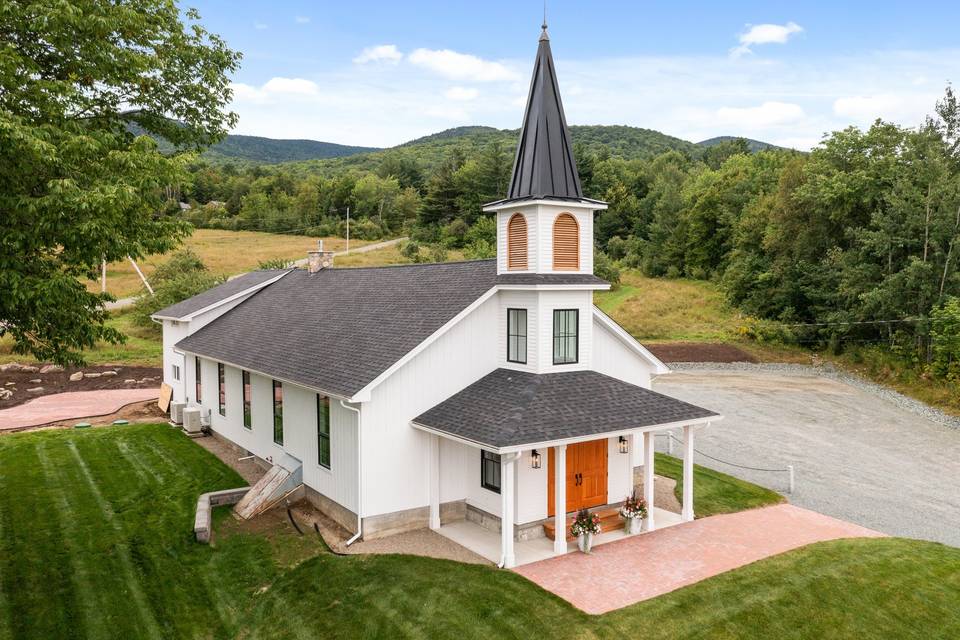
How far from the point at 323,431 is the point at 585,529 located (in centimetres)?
613

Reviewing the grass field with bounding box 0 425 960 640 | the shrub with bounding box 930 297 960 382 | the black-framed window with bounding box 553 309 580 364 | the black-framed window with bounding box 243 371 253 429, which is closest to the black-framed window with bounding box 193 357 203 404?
the black-framed window with bounding box 243 371 253 429

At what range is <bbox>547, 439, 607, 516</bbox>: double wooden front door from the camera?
43.3 ft

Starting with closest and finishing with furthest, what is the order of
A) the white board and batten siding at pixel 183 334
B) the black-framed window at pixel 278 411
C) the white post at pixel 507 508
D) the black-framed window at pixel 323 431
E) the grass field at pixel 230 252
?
the white post at pixel 507 508, the black-framed window at pixel 323 431, the black-framed window at pixel 278 411, the white board and batten siding at pixel 183 334, the grass field at pixel 230 252

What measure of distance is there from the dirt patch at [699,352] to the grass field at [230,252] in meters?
35.9

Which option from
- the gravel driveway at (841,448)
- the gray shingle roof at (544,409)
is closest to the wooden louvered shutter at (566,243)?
the gray shingle roof at (544,409)

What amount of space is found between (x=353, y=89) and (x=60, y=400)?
2008 cm

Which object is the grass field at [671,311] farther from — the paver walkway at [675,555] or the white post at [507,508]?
the white post at [507,508]

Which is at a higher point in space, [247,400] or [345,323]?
[345,323]

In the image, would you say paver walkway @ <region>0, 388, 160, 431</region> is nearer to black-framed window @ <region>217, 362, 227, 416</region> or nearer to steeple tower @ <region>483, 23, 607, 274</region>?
black-framed window @ <region>217, 362, 227, 416</region>

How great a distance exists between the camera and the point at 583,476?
13617 mm

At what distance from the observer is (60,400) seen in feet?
85.5

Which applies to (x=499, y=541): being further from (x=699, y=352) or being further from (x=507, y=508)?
(x=699, y=352)

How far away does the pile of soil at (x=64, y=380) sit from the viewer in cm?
2788

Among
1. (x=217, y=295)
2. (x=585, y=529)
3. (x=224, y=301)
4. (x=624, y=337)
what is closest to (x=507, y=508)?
(x=585, y=529)
